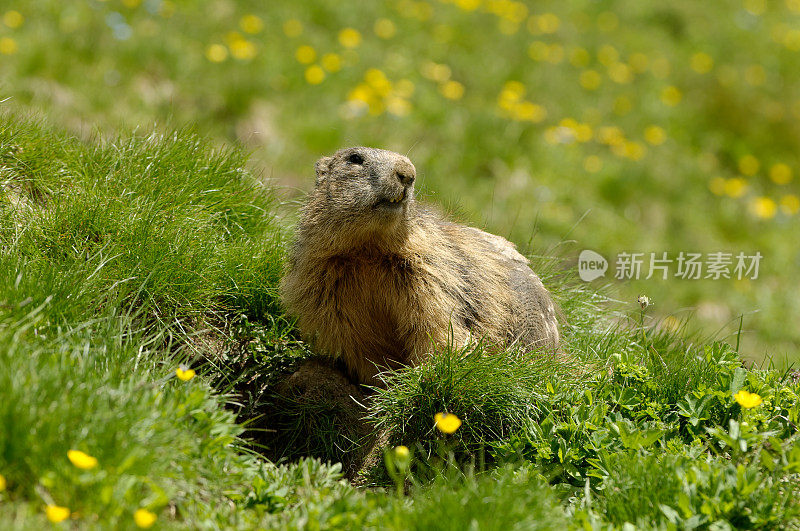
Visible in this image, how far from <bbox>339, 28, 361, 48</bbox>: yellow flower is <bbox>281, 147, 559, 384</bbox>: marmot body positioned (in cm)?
543

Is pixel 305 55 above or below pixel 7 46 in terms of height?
above

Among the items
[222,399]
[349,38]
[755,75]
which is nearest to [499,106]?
[349,38]

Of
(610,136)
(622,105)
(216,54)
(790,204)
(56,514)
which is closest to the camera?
(56,514)

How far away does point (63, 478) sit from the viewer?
2996 mm

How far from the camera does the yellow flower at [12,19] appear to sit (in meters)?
8.28

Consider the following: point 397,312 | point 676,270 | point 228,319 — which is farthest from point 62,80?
point 676,270

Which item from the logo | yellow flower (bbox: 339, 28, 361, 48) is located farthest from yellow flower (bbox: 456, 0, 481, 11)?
the logo

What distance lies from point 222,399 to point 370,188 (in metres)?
1.33

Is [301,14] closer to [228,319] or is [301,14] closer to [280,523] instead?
[228,319]

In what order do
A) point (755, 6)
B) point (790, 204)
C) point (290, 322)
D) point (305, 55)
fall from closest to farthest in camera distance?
A: point (290, 322) < point (305, 55) < point (790, 204) < point (755, 6)

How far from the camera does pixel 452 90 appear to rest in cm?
965

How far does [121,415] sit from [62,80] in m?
6.16

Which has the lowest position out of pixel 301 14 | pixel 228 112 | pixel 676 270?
pixel 676 270

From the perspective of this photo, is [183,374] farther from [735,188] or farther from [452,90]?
[735,188]
